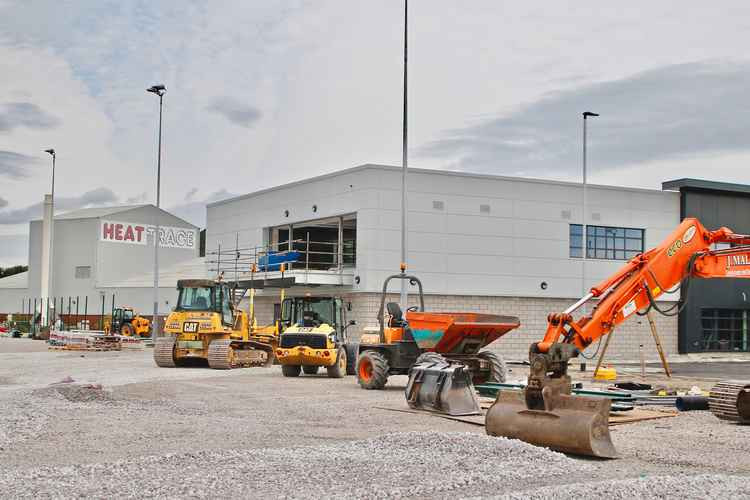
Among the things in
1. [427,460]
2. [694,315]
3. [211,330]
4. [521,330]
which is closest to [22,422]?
[427,460]

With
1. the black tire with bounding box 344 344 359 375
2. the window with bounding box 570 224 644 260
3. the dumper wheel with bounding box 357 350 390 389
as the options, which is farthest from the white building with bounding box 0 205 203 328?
the dumper wheel with bounding box 357 350 390 389

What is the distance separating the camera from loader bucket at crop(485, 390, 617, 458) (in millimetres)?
11836

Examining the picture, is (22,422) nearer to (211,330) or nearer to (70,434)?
(70,434)

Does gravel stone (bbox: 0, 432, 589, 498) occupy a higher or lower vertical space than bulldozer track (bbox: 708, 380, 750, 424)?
lower

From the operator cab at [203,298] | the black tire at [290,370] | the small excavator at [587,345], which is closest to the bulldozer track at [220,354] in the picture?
the operator cab at [203,298]

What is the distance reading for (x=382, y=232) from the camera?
40969 millimetres

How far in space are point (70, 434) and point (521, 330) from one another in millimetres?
31612

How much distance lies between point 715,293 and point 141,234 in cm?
5192

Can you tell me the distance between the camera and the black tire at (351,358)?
2833 cm

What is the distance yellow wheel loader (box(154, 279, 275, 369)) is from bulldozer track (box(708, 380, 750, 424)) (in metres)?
17.3

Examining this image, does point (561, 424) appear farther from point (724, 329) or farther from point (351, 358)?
point (724, 329)

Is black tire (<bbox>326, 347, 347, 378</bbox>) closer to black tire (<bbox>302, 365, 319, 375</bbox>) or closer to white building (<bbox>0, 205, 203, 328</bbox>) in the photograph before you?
black tire (<bbox>302, 365, 319, 375</bbox>)

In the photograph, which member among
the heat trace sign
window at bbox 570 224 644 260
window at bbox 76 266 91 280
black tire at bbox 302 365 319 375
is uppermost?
the heat trace sign

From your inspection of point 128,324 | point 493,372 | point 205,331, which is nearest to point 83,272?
point 128,324
